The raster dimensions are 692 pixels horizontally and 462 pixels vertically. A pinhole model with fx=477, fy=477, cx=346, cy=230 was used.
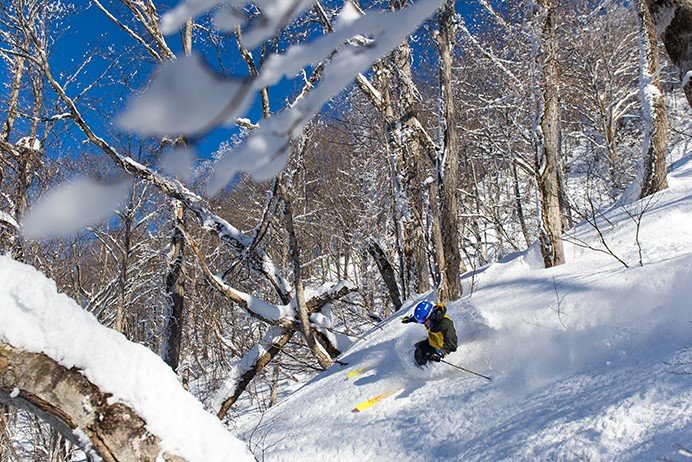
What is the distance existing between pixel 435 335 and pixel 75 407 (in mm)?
3693

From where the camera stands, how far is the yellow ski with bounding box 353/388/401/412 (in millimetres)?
4637

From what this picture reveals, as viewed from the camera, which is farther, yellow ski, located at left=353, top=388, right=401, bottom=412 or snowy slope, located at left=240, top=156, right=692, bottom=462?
yellow ski, located at left=353, top=388, right=401, bottom=412

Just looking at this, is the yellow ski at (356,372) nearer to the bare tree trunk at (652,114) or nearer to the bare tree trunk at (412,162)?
the bare tree trunk at (412,162)

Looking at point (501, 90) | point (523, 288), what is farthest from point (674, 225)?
point (501, 90)

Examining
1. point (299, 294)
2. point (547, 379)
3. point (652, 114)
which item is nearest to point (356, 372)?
point (299, 294)

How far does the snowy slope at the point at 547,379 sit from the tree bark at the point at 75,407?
7.38ft

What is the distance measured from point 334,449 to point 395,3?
4495 mm

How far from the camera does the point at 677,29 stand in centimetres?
176

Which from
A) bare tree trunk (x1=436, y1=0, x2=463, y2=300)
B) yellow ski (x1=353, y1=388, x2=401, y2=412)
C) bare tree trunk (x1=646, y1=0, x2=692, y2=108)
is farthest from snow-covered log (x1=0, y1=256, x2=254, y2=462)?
bare tree trunk (x1=436, y1=0, x2=463, y2=300)

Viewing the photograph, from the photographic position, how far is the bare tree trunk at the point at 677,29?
1.73m

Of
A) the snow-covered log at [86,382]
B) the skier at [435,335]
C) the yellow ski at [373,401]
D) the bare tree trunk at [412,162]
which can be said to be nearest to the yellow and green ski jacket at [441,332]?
the skier at [435,335]

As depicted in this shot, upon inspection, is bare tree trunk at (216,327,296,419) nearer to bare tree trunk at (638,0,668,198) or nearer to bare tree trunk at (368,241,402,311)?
bare tree trunk at (368,241,402,311)

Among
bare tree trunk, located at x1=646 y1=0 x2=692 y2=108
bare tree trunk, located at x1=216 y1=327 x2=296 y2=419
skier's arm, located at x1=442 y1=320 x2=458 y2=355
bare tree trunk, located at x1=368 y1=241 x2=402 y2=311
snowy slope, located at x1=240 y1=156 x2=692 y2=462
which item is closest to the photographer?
bare tree trunk, located at x1=646 y1=0 x2=692 y2=108

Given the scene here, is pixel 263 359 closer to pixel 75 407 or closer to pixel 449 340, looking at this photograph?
pixel 449 340
